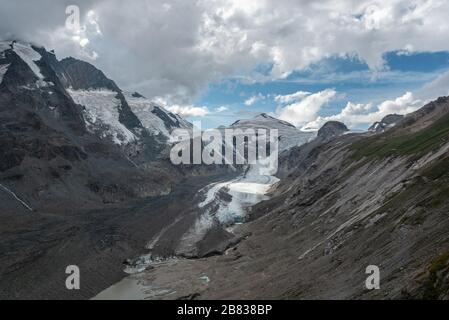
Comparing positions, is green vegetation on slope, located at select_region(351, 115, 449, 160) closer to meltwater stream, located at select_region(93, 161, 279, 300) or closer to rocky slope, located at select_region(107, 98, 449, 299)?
rocky slope, located at select_region(107, 98, 449, 299)

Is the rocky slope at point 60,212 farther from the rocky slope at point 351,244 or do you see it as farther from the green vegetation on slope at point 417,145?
the green vegetation on slope at point 417,145

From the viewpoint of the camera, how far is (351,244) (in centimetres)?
5725

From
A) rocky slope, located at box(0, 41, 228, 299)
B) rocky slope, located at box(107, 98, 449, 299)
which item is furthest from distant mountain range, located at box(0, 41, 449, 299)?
rocky slope, located at box(0, 41, 228, 299)

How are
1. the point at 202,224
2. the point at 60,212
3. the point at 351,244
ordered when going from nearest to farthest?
the point at 351,244
the point at 202,224
the point at 60,212

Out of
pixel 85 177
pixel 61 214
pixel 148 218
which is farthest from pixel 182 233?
pixel 85 177

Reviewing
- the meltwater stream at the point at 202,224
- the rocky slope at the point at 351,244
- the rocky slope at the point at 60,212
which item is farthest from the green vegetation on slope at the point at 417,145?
the rocky slope at the point at 60,212

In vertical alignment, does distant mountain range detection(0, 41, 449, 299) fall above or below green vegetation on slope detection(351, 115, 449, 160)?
below

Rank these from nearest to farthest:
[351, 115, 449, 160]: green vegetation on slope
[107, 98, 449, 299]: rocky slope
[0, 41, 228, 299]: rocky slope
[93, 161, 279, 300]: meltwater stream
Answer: [107, 98, 449, 299]: rocky slope
[93, 161, 279, 300]: meltwater stream
[0, 41, 228, 299]: rocky slope
[351, 115, 449, 160]: green vegetation on slope

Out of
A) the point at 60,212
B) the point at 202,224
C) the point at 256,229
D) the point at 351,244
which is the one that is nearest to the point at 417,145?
the point at 256,229

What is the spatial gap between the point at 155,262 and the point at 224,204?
77.9 meters

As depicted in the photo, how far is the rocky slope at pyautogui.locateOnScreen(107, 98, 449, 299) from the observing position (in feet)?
144

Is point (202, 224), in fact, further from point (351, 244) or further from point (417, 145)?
point (351, 244)
